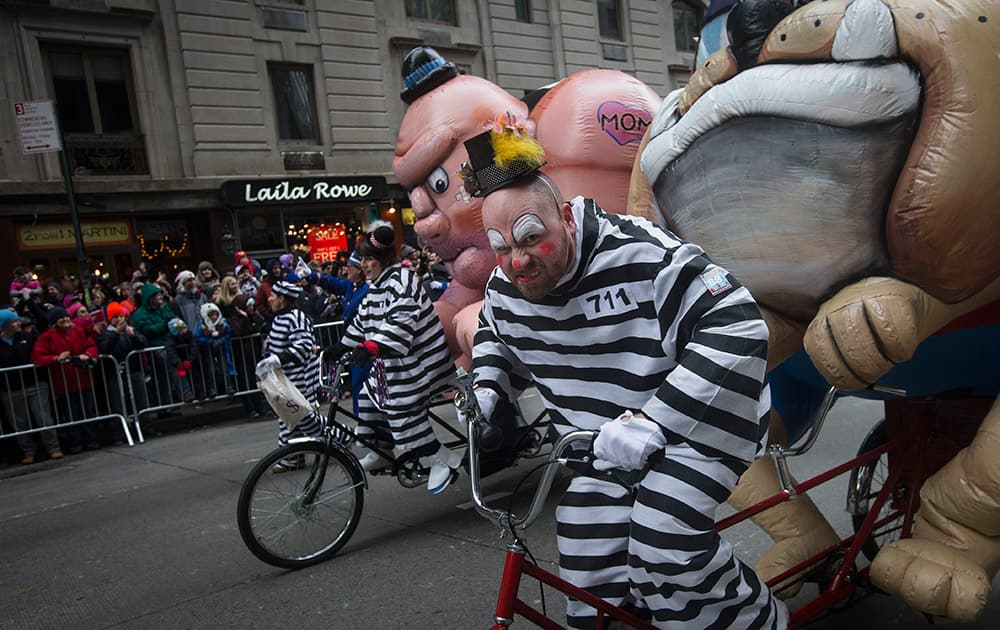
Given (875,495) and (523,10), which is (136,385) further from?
(523,10)

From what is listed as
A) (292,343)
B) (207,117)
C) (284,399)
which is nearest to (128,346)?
(292,343)

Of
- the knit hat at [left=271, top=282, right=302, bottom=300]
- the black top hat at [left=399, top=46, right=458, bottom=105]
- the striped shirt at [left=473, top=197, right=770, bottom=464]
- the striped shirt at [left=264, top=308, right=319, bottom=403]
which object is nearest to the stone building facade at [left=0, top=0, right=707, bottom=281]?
the knit hat at [left=271, top=282, right=302, bottom=300]

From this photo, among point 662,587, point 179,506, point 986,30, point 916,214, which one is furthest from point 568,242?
point 179,506

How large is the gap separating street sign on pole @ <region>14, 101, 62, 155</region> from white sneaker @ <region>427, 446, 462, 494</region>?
337 inches

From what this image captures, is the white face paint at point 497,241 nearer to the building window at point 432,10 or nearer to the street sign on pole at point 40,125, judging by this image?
the street sign on pole at point 40,125

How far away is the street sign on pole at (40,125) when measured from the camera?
10.9 m

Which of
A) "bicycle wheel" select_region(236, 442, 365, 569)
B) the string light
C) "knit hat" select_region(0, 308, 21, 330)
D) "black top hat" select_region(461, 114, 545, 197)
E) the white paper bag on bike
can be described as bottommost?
"bicycle wheel" select_region(236, 442, 365, 569)

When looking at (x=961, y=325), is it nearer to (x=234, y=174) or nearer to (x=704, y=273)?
(x=704, y=273)

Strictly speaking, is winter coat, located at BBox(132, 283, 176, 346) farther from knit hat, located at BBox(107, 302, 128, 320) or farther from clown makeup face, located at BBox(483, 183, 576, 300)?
clown makeup face, located at BBox(483, 183, 576, 300)

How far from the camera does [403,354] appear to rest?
512 centimetres

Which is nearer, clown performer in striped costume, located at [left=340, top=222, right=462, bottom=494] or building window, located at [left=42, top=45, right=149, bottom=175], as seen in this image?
clown performer in striped costume, located at [left=340, top=222, right=462, bottom=494]

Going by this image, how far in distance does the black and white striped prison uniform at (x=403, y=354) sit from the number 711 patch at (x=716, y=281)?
10.1 feet

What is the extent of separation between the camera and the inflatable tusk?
2.55 metres

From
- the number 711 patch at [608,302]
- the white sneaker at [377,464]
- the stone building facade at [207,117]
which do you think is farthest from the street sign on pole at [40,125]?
the number 711 patch at [608,302]
